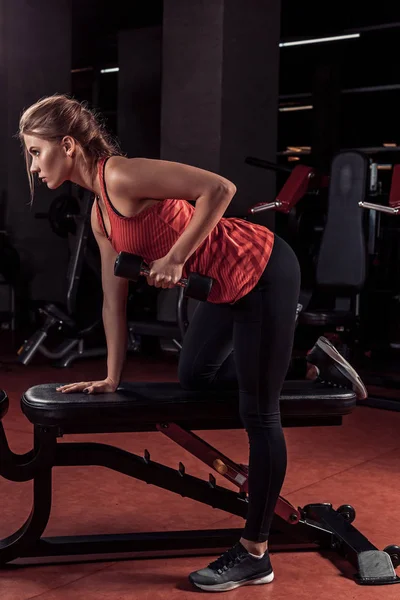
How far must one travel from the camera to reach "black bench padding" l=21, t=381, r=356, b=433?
6.25 ft

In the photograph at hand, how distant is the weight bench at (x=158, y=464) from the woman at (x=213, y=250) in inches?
6.6

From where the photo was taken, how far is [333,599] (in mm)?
1848

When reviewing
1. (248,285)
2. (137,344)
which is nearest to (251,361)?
(248,285)

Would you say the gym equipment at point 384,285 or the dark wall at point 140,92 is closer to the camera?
the gym equipment at point 384,285

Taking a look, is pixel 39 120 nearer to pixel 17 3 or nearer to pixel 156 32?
pixel 17 3

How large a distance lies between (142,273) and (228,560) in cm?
75

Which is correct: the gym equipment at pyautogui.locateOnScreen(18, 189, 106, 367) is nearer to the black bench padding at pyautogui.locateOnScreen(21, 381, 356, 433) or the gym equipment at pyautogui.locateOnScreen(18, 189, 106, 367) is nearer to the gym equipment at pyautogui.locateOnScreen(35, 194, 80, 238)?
the gym equipment at pyautogui.locateOnScreen(35, 194, 80, 238)

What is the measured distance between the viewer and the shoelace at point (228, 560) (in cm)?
190

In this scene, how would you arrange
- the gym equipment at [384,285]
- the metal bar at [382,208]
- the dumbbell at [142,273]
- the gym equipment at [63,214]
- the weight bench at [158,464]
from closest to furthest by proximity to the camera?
the dumbbell at [142,273] → the weight bench at [158,464] → the metal bar at [382,208] → the gym equipment at [384,285] → the gym equipment at [63,214]

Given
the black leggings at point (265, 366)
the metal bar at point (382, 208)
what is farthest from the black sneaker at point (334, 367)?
the metal bar at point (382, 208)

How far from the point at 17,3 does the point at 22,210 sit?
74.0 inches

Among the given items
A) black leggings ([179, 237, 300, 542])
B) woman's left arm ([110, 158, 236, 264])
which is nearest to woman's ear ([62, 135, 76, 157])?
woman's left arm ([110, 158, 236, 264])

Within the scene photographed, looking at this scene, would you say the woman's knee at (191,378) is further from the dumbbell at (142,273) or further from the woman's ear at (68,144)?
the woman's ear at (68,144)

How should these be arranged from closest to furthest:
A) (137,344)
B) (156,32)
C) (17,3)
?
1. (137,344)
2. (17,3)
3. (156,32)
